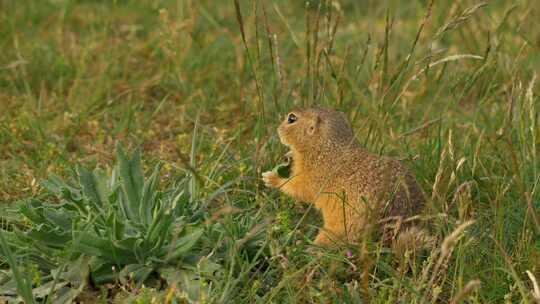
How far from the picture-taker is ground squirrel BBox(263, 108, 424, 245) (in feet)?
12.6

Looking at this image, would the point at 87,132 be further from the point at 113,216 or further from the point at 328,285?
the point at 328,285

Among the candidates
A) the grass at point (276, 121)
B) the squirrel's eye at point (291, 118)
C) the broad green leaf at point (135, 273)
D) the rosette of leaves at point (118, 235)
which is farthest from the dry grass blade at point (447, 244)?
the squirrel's eye at point (291, 118)

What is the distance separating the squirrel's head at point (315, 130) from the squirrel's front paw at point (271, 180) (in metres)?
0.24

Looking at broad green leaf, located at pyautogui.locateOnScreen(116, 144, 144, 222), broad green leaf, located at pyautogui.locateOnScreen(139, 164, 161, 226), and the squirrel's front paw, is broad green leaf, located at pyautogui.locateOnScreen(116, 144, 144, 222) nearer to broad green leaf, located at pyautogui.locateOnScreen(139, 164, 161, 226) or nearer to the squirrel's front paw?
broad green leaf, located at pyautogui.locateOnScreen(139, 164, 161, 226)

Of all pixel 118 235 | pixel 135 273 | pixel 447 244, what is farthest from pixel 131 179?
pixel 447 244

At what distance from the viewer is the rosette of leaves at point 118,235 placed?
3.50 metres

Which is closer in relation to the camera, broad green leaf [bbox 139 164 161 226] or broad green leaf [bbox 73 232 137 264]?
broad green leaf [bbox 73 232 137 264]

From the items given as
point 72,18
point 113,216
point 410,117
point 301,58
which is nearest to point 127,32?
point 72,18

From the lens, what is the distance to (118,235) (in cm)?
353

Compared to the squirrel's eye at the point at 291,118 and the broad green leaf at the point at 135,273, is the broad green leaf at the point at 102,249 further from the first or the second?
the squirrel's eye at the point at 291,118

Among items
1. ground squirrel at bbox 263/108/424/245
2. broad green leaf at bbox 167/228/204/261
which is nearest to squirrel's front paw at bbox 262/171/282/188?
ground squirrel at bbox 263/108/424/245

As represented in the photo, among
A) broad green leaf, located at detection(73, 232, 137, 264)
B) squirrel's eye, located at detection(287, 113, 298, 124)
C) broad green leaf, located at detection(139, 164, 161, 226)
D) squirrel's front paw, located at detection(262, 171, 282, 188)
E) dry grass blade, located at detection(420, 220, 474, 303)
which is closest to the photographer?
dry grass blade, located at detection(420, 220, 474, 303)

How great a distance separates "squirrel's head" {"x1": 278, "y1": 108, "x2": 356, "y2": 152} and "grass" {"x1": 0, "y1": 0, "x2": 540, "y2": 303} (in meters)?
0.17

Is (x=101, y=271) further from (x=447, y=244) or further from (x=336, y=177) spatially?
(x=447, y=244)
